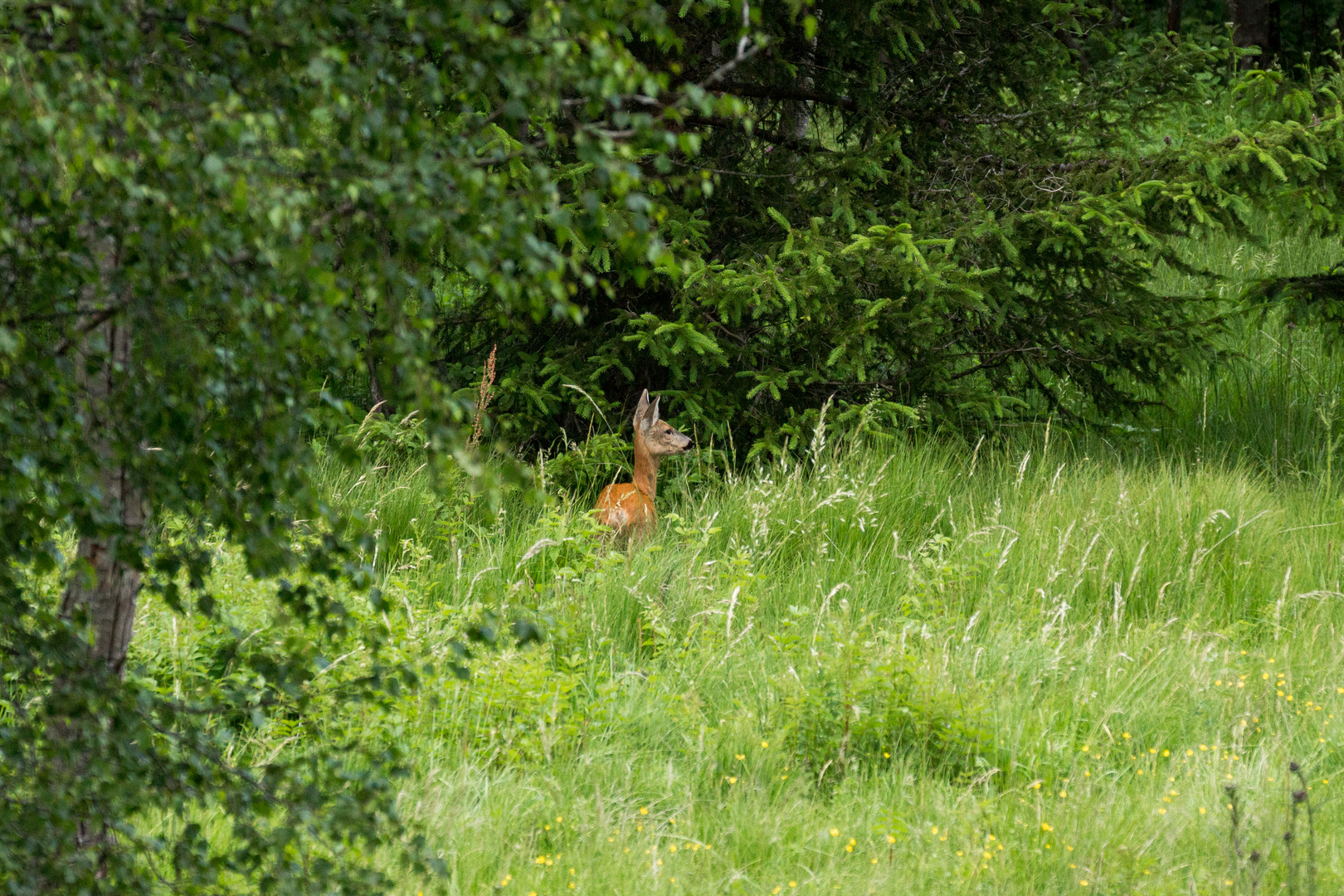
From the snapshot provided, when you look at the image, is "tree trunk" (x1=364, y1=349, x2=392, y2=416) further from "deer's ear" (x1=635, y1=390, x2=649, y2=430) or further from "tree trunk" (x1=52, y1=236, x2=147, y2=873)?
"tree trunk" (x1=52, y1=236, x2=147, y2=873)

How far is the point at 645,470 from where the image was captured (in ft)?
19.3

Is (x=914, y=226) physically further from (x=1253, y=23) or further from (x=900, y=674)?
(x=1253, y=23)

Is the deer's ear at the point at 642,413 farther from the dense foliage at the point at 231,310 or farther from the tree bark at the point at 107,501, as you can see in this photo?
the tree bark at the point at 107,501

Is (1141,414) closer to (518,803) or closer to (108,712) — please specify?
(518,803)

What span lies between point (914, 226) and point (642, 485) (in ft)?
7.14

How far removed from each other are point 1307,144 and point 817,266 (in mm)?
2661

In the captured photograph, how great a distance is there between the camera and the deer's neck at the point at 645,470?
5.86 meters

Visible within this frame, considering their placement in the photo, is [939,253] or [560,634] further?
[939,253]

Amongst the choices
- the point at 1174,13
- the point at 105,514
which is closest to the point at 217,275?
the point at 105,514

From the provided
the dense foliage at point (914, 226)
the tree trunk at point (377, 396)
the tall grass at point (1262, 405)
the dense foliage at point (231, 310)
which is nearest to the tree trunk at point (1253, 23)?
the tall grass at point (1262, 405)

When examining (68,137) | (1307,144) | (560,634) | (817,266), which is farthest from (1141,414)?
(68,137)

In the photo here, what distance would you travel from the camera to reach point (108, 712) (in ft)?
7.00

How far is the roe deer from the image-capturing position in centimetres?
568

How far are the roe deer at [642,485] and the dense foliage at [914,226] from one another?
49cm
